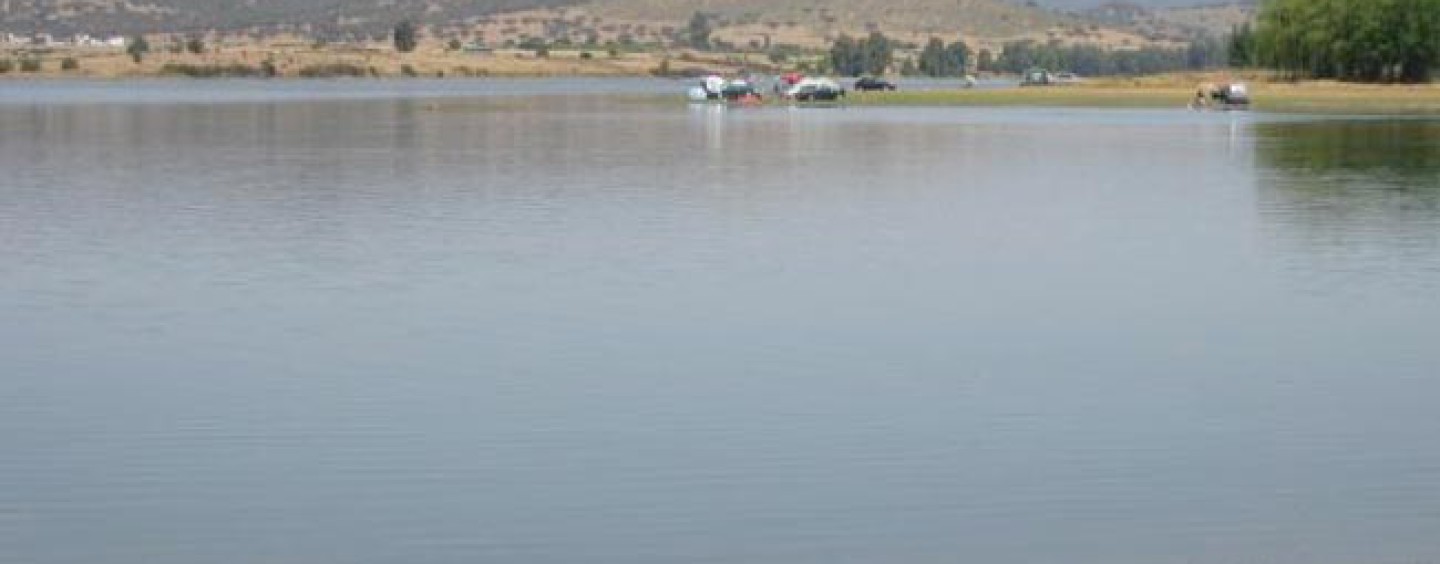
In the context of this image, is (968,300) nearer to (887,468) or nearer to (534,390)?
(534,390)

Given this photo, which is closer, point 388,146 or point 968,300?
point 968,300

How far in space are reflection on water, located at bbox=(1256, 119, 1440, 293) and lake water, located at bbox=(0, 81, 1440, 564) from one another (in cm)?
20

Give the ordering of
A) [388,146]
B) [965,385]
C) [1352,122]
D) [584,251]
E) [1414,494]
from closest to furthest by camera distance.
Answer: [1414,494]
[965,385]
[584,251]
[388,146]
[1352,122]

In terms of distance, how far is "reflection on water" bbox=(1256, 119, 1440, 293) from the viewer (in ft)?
94.5

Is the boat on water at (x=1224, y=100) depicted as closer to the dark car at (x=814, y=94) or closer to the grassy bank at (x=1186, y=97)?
the grassy bank at (x=1186, y=97)

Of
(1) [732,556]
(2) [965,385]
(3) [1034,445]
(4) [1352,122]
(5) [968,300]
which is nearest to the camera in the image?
(1) [732,556]

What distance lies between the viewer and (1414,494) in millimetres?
14961

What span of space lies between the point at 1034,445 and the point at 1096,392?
2429 millimetres

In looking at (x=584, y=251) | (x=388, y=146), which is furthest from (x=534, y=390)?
(x=388, y=146)

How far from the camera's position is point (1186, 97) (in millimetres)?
112125

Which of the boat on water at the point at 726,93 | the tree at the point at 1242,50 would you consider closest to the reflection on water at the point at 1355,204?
the boat on water at the point at 726,93

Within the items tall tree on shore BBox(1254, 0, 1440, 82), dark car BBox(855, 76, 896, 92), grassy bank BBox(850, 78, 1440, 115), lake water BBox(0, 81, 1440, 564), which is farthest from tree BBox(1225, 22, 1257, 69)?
lake water BBox(0, 81, 1440, 564)

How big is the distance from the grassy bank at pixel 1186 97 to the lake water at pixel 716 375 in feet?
204

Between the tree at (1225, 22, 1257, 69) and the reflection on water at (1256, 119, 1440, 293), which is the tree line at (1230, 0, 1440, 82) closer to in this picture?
the tree at (1225, 22, 1257, 69)
